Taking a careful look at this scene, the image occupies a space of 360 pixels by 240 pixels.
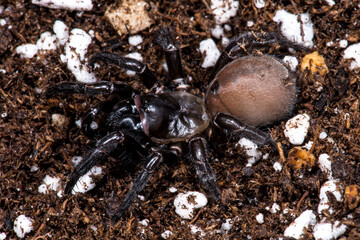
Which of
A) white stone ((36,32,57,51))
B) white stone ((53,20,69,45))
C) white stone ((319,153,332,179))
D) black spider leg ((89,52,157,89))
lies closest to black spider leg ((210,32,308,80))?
black spider leg ((89,52,157,89))

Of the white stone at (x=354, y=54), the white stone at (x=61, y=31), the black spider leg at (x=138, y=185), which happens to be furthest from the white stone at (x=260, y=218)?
the white stone at (x=61, y=31)

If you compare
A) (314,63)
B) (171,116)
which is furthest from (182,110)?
(314,63)

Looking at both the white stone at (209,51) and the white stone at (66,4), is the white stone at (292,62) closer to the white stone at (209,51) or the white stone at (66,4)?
the white stone at (209,51)

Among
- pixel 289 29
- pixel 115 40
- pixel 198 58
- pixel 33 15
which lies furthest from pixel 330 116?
pixel 33 15

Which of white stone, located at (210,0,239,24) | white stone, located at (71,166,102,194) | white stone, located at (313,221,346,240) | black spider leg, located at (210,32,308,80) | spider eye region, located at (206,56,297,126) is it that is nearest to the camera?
white stone, located at (313,221,346,240)

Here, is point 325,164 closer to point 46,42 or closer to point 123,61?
point 123,61

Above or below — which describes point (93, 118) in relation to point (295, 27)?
below

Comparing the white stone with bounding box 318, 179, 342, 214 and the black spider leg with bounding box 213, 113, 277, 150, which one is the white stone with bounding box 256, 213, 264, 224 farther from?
the black spider leg with bounding box 213, 113, 277, 150

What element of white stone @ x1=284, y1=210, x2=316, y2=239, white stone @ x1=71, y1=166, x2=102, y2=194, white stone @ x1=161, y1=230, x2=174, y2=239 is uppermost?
white stone @ x1=71, y1=166, x2=102, y2=194

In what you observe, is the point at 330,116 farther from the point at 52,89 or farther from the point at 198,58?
the point at 52,89
